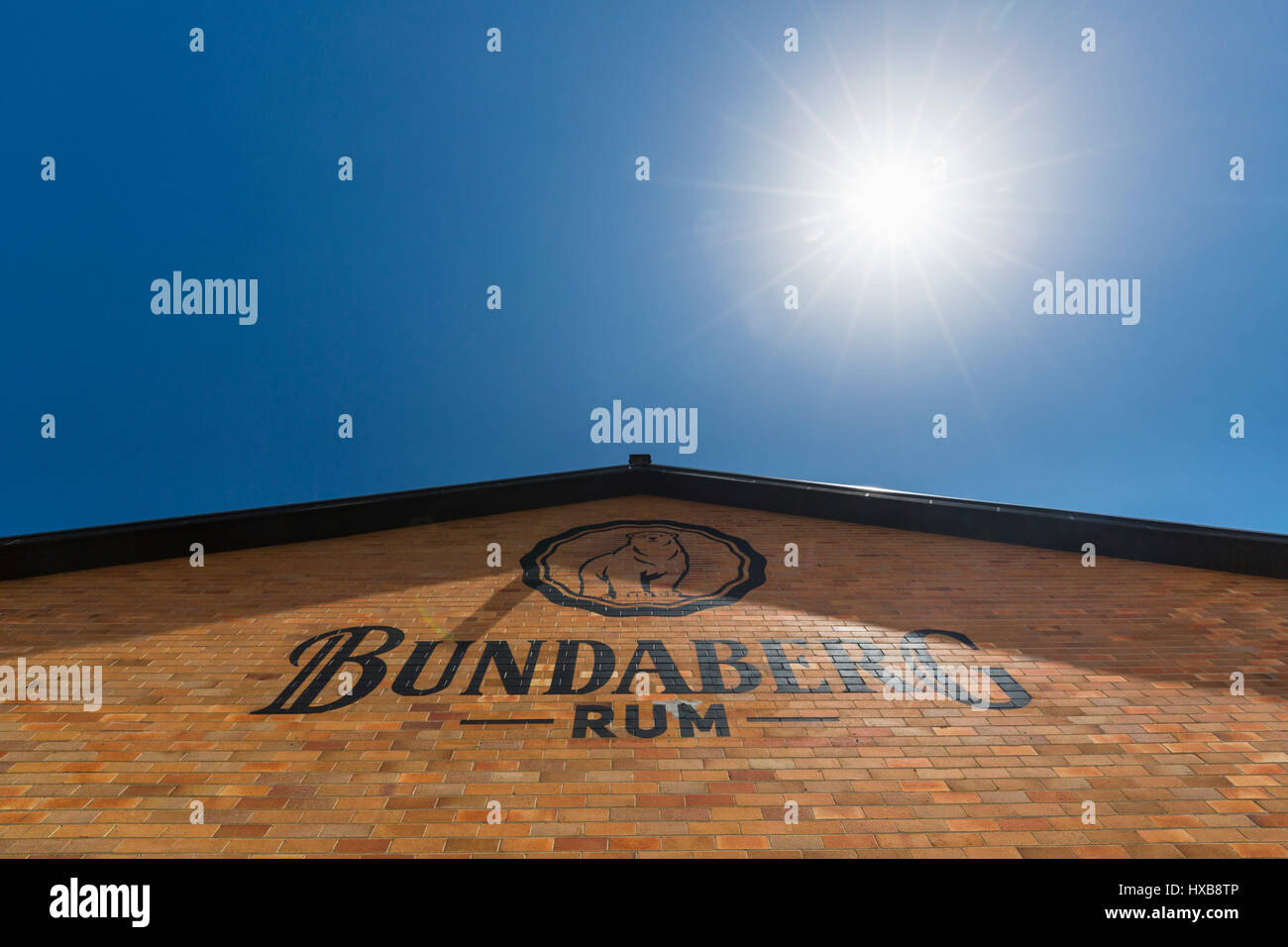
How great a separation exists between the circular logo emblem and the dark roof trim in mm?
1149

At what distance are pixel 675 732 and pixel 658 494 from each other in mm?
5796

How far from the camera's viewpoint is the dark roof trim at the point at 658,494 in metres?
6.92

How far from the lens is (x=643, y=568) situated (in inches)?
285

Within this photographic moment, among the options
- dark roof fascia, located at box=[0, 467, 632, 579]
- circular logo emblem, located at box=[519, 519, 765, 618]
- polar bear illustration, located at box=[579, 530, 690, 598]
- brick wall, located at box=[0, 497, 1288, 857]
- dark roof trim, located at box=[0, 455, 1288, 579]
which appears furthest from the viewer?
dark roof fascia, located at box=[0, 467, 632, 579]

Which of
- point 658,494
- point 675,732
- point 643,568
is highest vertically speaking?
point 658,494

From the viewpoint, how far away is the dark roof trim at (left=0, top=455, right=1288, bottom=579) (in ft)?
22.7

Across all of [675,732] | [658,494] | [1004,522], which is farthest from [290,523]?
[1004,522]

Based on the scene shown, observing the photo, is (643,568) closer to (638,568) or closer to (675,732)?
(638,568)

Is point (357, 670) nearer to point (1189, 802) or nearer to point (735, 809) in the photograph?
point (735, 809)

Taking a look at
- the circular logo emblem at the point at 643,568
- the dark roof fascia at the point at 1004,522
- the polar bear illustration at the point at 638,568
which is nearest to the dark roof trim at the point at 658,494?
the dark roof fascia at the point at 1004,522

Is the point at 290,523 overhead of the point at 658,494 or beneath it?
beneath

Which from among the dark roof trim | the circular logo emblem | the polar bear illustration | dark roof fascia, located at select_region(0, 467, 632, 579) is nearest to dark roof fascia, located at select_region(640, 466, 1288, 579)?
the dark roof trim

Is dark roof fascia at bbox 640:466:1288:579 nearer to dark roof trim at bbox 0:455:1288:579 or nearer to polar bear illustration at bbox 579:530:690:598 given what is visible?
dark roof trim at bbox 0:455:1288:579
